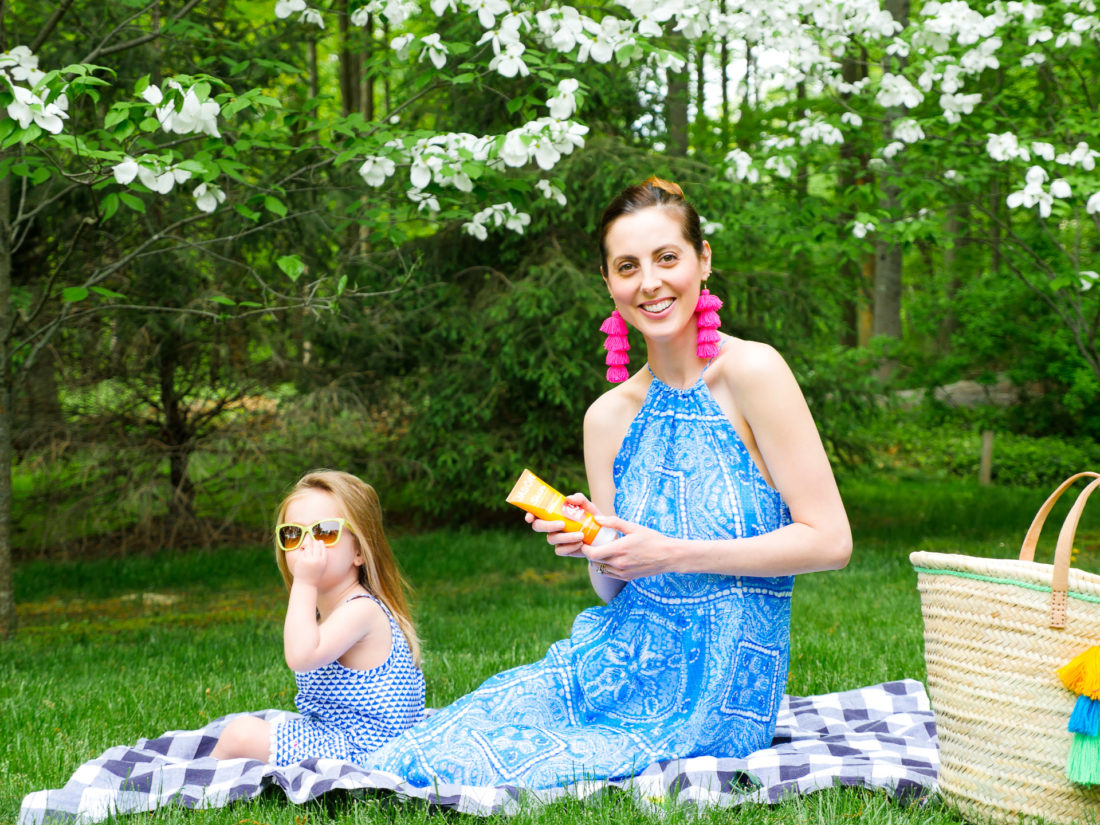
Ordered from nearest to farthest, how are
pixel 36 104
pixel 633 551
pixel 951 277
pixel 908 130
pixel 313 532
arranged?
pixel 633 551, pixel 313 532, pixel 36 104, pixel 908 130, pixel 951 277

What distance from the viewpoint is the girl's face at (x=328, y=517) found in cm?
298

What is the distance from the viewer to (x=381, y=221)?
17.6ft

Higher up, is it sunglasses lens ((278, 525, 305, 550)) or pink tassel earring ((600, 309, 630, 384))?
pink tassel earring ((600, 309, 630, 384))

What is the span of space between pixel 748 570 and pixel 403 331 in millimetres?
6763

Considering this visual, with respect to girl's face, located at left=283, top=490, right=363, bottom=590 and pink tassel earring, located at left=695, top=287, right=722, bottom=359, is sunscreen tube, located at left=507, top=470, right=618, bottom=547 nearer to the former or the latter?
pink tassel earring, located at left=695, top=287, right=722, bottom=359

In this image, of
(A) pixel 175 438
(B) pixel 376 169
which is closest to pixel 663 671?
(B) pixel 376 169

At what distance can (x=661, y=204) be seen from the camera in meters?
2.77

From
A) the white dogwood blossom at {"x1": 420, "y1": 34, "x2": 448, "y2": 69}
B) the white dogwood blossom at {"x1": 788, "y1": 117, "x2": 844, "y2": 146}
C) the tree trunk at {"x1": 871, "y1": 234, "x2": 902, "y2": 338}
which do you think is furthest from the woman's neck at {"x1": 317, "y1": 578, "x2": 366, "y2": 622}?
the tree trunk at {"x1": 871, "y1": 234, "x2": 902, "y2": 338}

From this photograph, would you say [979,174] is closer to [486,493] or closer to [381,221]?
[381,221]

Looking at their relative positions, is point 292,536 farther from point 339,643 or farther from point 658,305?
point 658,305

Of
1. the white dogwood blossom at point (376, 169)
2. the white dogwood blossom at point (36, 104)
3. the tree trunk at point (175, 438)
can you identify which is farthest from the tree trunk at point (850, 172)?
the tree trunk at point (175, 438)

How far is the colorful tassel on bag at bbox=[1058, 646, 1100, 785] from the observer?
7.26ft

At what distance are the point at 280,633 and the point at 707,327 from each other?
401cm

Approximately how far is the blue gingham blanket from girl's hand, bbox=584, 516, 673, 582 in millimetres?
533
